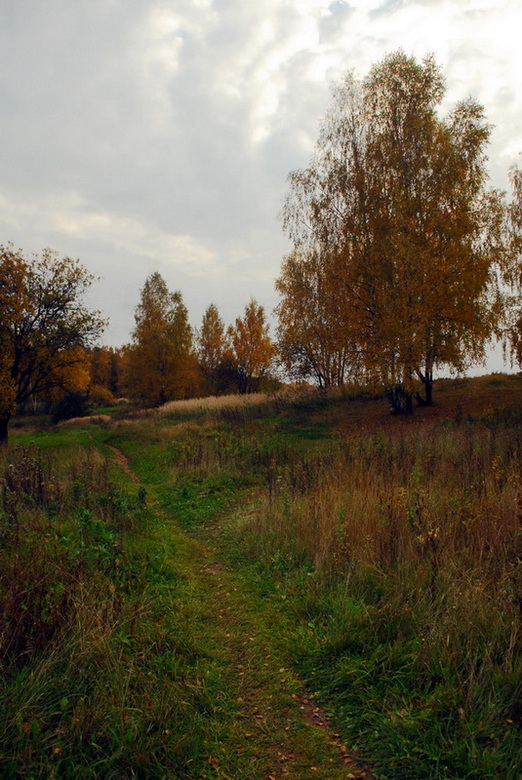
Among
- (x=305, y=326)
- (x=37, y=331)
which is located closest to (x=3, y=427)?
(x=37, y=331)

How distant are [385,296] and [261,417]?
9266 mm

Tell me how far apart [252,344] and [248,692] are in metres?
39.9

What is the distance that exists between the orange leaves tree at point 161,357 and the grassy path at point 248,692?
32.9 metres

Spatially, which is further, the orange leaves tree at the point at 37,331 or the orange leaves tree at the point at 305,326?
the orange leaves tree at the point at 305,326

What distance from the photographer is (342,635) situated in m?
3.81


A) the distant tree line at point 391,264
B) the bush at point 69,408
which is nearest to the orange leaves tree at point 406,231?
the distant tree line at point 391,264

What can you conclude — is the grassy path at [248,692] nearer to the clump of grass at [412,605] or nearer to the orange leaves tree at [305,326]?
the clump of grass at [412,605]

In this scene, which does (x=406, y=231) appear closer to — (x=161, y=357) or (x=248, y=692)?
(x=248, y=692)

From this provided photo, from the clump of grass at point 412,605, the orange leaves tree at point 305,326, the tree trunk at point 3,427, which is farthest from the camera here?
the orange leaves tree at point 305,326

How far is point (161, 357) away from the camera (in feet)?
122

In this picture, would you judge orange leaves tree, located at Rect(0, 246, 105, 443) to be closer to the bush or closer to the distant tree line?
the distant tree line

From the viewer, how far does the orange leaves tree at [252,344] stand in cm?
4253

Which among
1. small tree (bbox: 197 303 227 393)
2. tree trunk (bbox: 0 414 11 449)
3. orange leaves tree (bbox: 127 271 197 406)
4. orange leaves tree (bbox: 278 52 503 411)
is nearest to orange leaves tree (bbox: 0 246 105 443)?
tree trunk (bbox: 0 414 11 449)

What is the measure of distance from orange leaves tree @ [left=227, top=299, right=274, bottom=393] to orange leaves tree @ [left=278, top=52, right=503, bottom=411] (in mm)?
22750
